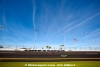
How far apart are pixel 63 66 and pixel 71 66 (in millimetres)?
464

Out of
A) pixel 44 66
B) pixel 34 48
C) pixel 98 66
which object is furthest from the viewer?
pixel 34 48

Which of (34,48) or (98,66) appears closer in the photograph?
(98,66)

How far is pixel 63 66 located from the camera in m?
6.20

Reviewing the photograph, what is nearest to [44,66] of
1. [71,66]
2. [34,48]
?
[71,66]

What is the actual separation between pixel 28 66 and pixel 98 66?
3.96 meters

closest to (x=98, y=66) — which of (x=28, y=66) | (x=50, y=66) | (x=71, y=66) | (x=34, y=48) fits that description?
(x=71, y=66)

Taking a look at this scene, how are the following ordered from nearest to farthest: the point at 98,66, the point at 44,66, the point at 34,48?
the point at 44,66
the point at 98,66
the point at 34,48

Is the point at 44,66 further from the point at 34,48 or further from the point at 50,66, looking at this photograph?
the point at 34,48

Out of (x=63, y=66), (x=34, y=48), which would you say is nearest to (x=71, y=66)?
(x=63, y=66)

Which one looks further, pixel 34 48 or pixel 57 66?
pixel 34 48

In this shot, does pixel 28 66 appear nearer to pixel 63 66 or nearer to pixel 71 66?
pixel 63 66

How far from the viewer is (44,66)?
6.18 m

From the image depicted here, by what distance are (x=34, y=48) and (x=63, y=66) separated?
3037cm

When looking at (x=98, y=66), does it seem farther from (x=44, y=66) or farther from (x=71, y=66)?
(x=44, y=66)
